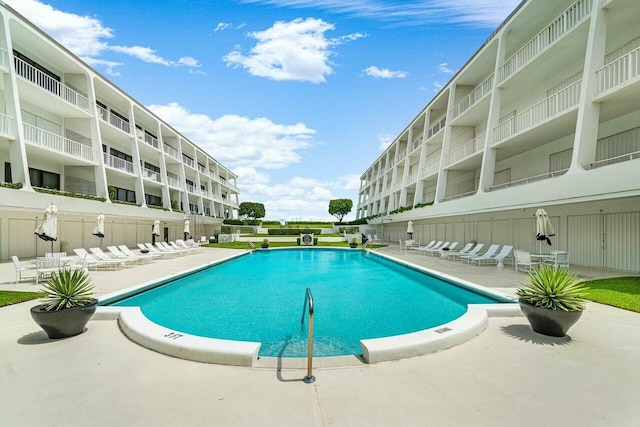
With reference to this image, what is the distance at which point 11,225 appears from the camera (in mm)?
15570

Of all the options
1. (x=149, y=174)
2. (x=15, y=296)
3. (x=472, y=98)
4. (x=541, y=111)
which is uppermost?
(x=472, y=98)

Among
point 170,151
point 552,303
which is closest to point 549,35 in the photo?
point 552,303

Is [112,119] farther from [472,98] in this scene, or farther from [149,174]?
[472,98]

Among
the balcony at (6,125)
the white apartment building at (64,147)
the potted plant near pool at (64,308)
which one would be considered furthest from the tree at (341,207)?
the potted plant near pool at (64,308)

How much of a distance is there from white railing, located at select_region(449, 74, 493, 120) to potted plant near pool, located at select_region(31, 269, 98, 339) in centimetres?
1883

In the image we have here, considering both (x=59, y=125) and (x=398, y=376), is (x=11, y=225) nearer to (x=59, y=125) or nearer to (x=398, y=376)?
(x=59, y=125)

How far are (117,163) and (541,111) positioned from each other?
25.7m

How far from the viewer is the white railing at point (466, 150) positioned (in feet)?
56.3

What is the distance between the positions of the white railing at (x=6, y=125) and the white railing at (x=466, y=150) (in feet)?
72.4

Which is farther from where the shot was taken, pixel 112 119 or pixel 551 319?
pixel 112 119

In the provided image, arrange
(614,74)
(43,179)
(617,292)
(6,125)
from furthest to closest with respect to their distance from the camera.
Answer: (43,179)
(6,125)
(614,74)
(617,292)

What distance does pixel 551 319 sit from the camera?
4621mm

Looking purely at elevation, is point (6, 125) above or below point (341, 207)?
above

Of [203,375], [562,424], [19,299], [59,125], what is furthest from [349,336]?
[59,125]
